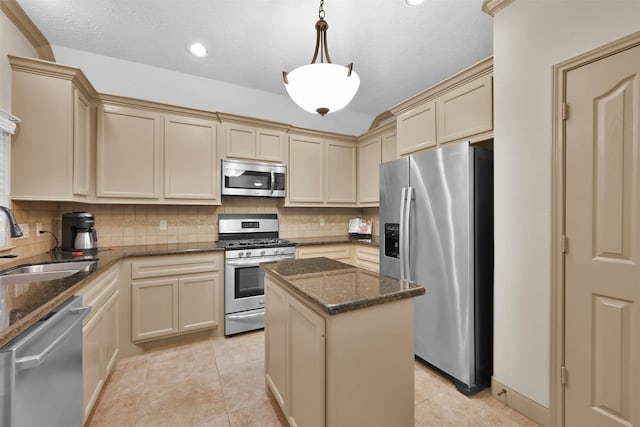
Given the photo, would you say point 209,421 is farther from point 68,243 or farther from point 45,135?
point 45,135

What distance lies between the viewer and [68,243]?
2381mm

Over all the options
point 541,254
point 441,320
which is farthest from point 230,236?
point 541,254

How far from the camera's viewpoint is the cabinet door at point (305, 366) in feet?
3.64

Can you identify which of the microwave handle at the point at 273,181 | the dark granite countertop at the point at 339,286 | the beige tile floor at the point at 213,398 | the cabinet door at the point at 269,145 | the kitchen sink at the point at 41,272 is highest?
the cabinet door at the point at 269,145

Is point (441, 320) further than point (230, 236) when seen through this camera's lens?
No

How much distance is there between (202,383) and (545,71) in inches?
123

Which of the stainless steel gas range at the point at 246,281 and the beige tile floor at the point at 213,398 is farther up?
the stainless steel gas range at the point at 246,281

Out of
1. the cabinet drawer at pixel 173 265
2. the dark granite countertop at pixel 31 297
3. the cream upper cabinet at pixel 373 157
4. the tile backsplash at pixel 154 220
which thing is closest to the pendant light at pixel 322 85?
the dark granite countertop at pixel 31 297

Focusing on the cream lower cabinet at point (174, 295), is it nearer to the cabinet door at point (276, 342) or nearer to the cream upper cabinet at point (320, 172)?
the cabinet door at point (276, 342)

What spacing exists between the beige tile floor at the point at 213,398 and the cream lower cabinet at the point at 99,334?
0.56 ft

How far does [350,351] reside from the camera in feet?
3.62

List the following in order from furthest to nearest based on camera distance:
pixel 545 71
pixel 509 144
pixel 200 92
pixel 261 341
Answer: pixel 200 92
pixel 261 341
pixel 509 144
pixel 545 71

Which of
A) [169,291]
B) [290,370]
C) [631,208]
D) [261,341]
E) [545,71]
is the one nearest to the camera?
[631,208]

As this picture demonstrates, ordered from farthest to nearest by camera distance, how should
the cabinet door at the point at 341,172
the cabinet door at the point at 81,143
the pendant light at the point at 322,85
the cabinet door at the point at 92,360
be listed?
the cabinet door at the point at 341,172, the cabinet door at the point at 81,143, the cabinet door at the point at 92,360, the pendant light at the point at 322,85
